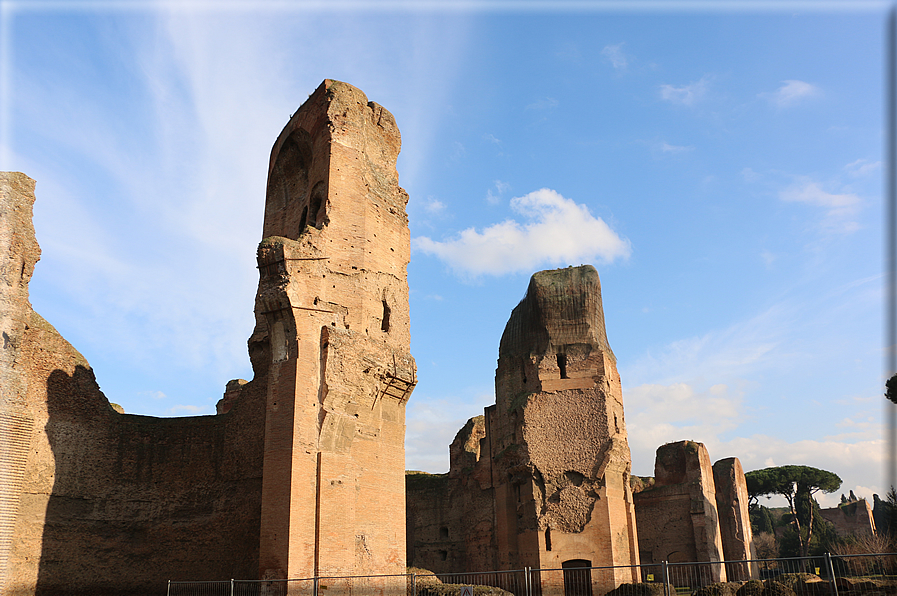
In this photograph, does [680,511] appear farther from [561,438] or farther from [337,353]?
[337,353]

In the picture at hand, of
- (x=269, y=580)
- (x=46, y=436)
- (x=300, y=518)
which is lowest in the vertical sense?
(x=269, y=580)

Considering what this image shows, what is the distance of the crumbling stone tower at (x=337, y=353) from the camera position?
10367mm

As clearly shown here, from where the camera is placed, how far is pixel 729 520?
998 inches

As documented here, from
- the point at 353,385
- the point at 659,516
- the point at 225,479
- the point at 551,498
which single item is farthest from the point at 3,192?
the point at 659,516

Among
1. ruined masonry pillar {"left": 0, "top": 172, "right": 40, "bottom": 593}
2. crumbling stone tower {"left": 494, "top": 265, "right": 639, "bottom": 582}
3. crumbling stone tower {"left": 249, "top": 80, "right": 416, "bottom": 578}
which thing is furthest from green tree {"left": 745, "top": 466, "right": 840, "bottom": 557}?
ruined masonry pillar {"left": 0, "top": 172, "right": 40, "bottom": 593}

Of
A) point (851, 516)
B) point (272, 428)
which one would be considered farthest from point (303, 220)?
point (851, 516)

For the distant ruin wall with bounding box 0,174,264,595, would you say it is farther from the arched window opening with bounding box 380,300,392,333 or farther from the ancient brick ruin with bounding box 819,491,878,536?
the ancient brick ruin with bounding box 819,491,878,536

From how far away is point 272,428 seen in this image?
424 inches

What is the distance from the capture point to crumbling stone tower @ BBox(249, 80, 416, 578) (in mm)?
10367

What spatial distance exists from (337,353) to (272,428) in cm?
165

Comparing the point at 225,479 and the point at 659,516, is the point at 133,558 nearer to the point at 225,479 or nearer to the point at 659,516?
the point at 225,479

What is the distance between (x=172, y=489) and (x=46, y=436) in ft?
8.71

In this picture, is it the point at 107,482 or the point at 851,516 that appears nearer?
the point at 107,482

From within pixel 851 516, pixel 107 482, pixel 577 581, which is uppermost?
pixel 107 482
